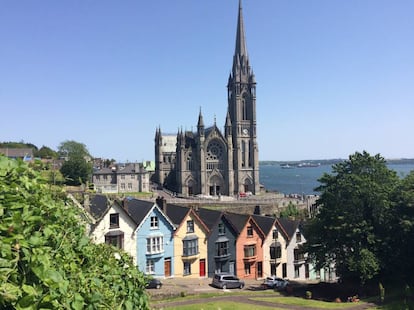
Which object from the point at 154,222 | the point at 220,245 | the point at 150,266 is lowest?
the point at 150,266

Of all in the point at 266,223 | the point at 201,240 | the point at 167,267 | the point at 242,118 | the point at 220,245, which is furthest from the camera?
the point at 242,118

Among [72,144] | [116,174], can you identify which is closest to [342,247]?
[116,174]

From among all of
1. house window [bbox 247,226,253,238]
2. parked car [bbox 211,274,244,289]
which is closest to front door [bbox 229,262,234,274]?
house window [bbox 247,226,253,238]

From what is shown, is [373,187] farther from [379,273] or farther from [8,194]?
[8,194]

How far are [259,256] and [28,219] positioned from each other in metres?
39.9

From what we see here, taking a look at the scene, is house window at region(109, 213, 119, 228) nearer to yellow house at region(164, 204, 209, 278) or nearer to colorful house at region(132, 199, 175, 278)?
colorful house at region(132, 199, 175, 278)

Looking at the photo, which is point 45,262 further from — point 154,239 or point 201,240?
point 201,240

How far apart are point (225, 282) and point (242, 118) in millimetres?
75416

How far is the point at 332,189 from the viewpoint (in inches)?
1345

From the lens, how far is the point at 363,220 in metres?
31.7

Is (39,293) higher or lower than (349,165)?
lower

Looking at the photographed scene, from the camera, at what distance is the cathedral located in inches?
3804

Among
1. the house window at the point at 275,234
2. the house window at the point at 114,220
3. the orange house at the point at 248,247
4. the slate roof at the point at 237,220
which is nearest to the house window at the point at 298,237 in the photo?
the house window at the point at 275,234

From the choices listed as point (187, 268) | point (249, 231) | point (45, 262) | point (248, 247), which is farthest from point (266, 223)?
point (45, 262)
